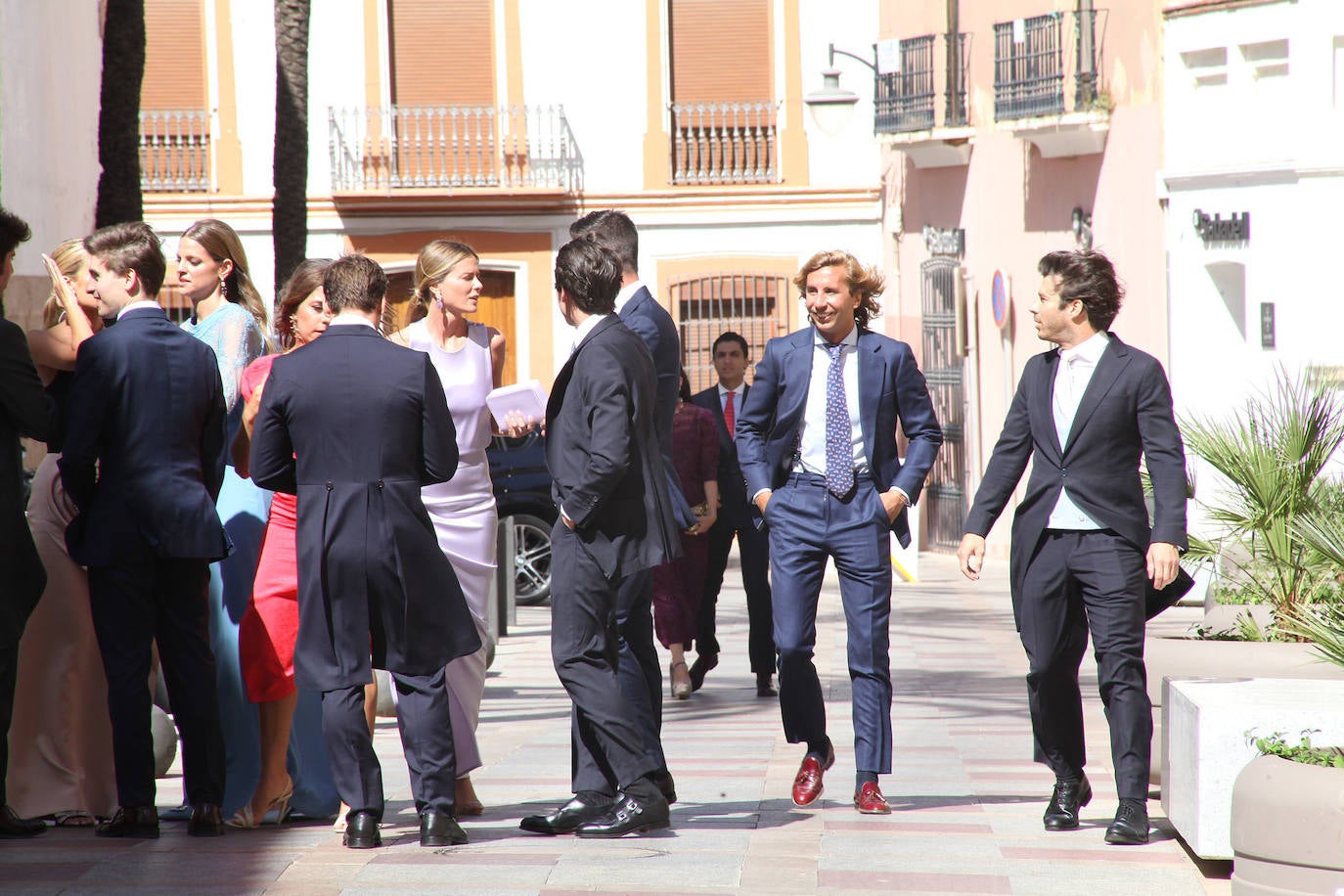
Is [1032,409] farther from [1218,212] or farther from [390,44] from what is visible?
[390,44]

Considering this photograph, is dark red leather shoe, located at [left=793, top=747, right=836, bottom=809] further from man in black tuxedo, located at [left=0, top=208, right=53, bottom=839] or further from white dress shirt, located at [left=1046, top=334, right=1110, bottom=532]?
man in black tuxedo, located at [left=0, top=208, right=53, bottom=839]

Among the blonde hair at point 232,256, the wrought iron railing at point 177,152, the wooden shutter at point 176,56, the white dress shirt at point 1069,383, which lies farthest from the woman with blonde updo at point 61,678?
the wooden shutter at point 176,56

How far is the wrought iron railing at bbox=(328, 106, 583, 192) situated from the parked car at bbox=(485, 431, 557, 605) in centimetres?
986

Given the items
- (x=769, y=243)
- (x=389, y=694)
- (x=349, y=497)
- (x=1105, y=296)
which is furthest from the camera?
(x=769, y=243)

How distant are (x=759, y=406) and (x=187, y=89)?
2083 centimetres

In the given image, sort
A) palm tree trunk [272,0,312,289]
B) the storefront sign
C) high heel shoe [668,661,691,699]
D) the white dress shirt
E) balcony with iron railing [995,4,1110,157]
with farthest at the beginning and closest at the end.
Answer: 1. balcony with iron railing [995,4,1110,157]
2. the storefront sign
3. palm tree trunk [272,0,312,289]
4. high heel shoe [668,661,691,699]
5. the white dress shirt

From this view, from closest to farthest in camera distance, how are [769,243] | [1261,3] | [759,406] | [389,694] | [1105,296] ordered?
[1105,296], [759,406], [389,694], [1261,3], [769,243]

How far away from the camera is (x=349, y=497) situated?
5.78m

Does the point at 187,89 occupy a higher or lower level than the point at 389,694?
higher

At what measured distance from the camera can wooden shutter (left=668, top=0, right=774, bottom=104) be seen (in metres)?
26.0

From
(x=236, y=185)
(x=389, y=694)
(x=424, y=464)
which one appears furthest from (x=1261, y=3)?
(x=236, y=185)

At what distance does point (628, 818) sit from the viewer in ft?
20.3

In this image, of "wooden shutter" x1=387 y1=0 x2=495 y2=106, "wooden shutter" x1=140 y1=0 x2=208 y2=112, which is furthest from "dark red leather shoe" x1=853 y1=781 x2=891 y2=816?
"wooden shutter" x1=140 y1=0 x2=208 y2=112

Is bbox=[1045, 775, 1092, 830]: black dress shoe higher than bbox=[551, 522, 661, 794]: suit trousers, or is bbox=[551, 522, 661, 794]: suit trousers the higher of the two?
bbox=[551, 522, 661, 794]: suit trousers
